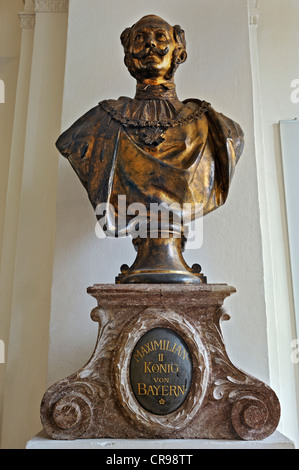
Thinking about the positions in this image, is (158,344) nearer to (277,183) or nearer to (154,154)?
(154,154)

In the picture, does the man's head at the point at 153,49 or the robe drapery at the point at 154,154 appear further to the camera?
the man's head at the point at 153,49

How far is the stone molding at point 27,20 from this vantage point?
3.53m

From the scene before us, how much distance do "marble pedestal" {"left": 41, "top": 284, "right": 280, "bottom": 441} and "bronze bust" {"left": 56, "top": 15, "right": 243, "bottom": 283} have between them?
0.12 meters

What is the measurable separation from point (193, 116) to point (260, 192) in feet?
3.81

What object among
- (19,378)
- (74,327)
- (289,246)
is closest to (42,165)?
(74,327)

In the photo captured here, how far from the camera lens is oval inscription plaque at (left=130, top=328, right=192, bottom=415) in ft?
5.67

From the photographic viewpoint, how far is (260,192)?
3104mm

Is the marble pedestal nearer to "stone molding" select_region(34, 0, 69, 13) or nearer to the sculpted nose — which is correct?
the sculpted nose

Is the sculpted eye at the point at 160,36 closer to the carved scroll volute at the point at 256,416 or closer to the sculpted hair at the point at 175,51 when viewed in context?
the sculpted hair at the point at 175,51

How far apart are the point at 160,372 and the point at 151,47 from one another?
1356 mm

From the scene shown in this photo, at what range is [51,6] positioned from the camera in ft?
11.2

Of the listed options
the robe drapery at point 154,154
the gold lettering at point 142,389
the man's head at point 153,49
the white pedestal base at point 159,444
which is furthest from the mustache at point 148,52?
the white pedestal base at point 159,444

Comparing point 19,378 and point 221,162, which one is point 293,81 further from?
point 19,378

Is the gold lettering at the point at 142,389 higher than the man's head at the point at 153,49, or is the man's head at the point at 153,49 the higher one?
the man's head at the point at 153,49
